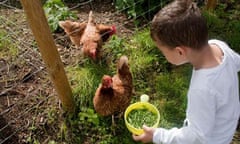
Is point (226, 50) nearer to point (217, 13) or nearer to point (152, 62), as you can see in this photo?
point (152, 62)

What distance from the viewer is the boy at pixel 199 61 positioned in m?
1.40

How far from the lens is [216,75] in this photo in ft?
4.73

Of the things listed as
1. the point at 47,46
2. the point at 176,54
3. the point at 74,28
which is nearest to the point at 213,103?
the point at 176,54

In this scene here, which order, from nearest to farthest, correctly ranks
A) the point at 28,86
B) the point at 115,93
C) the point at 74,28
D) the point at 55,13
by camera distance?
the point at 115,93, the point at 28,86, the point at 74,28, the point at 55,13

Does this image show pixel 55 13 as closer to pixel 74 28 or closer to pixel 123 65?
pixel 74 28

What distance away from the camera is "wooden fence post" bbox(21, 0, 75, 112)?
187 cm

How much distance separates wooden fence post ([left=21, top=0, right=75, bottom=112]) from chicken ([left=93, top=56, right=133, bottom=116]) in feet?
0.79

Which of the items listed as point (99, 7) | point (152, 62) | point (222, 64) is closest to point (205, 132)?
point (222, 64)

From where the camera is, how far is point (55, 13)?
3332mm

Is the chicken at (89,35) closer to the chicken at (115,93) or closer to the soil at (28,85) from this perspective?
the soil at (28,85)

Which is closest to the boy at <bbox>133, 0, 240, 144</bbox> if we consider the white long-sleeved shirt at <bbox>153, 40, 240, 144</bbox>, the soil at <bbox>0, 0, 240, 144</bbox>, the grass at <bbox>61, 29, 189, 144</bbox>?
the white long-sleeved shirt at <bbox>153, 40, 240, 144</bbox>

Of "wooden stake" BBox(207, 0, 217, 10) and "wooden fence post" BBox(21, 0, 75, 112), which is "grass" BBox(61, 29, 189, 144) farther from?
"wooden stake" BBox(207, 0, 217, 10)

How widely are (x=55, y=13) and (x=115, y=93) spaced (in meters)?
1.38

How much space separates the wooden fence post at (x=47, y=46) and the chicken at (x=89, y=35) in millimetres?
506
